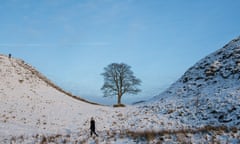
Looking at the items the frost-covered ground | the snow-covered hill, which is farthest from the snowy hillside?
the snow-covered hill

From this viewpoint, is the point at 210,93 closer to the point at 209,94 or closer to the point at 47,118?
the point at 209,94

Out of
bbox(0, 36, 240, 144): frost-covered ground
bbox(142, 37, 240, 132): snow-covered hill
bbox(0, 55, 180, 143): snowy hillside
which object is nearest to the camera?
bbox(0, 36, 240, 144): frost-covered ground

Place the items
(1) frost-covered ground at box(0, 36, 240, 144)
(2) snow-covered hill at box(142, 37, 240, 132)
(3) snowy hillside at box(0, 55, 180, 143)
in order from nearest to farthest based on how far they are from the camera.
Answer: (1) frost-covered ground at box(0, 36, 240, 144), (3) snowy hillside at box(0, 55, 180, 143), (2) snow-covered hill at box(142, 37, 240, 132)

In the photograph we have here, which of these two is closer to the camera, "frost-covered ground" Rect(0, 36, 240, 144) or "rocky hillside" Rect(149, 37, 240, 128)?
"frost-covered ground" Rect(0, 36, 240, 144)

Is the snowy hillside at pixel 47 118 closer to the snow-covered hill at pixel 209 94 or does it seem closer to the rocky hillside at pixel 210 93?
the snow-covered hill at pixel 209 94

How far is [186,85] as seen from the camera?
121 feet

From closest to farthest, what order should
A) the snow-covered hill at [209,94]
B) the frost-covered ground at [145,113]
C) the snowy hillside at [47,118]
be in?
1. the frost-covered ground at [145,113]
2. the snowy hillside at [47,118]
3. the snow-covered hill at [209,94]

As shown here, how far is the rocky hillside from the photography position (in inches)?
984

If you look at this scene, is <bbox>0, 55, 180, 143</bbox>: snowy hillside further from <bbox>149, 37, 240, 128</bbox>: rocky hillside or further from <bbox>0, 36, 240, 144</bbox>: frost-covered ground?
<bbox>149, 37, 240, 128</bbox>: rocky hillside

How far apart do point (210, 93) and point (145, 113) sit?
790cm

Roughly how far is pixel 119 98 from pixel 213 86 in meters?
27.4

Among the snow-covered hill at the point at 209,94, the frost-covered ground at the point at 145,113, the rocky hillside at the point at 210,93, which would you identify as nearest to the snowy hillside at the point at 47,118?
the frost-covered ground at the point at 145,113

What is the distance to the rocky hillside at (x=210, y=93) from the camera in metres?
25.0

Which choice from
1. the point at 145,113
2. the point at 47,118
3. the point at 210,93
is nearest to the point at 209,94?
the point at 210,93
